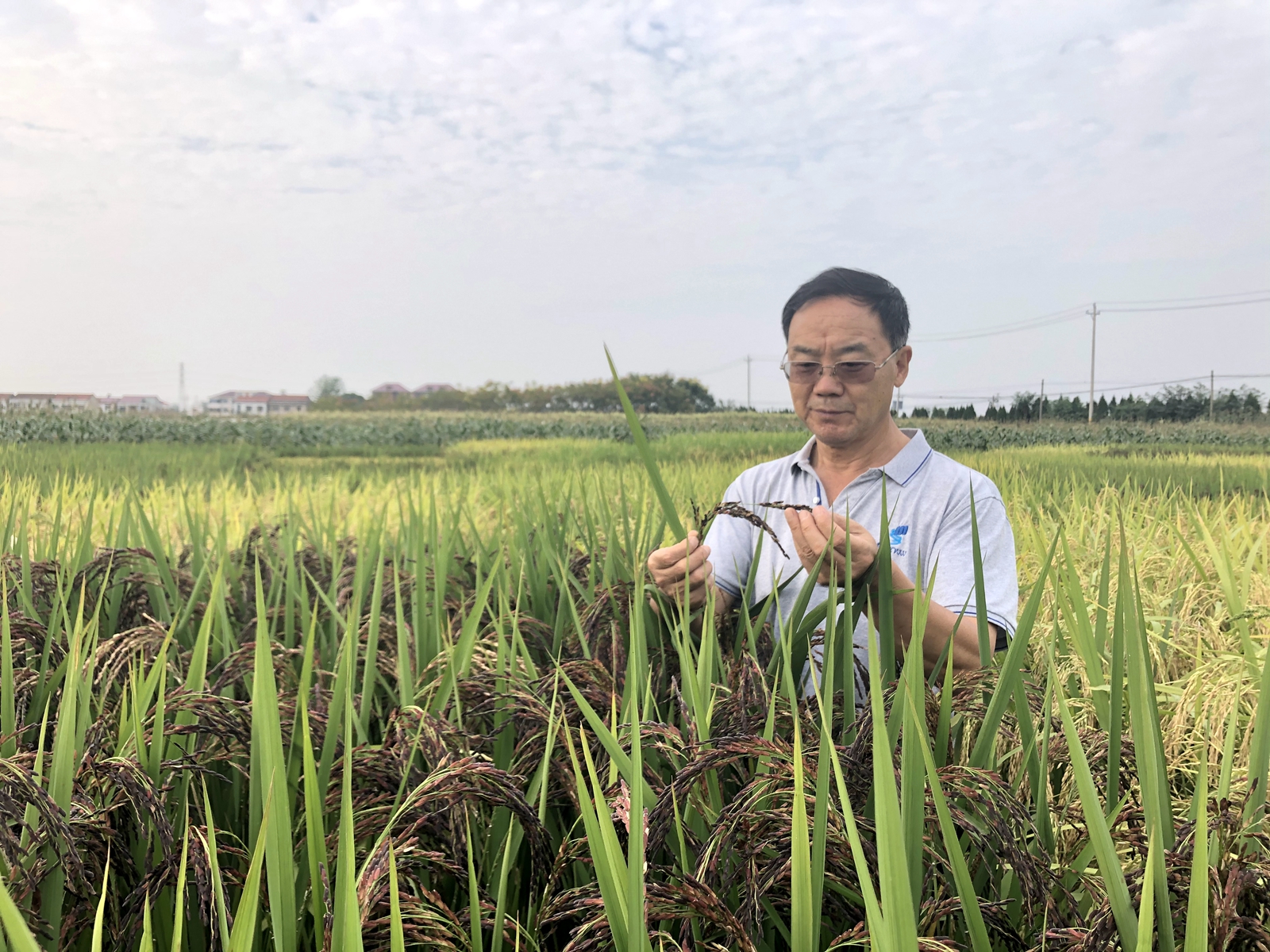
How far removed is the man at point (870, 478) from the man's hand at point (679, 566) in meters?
0.09

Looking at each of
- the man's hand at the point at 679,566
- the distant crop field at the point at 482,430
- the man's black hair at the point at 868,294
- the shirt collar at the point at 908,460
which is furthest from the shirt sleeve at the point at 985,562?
the distant crop field at the point at 482,430

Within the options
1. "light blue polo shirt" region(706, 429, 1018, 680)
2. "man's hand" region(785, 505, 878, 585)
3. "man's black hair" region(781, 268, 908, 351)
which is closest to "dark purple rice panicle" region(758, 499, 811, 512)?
"man's hand" region(785, 505, 878, 585)

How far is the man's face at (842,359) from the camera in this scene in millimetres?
1798

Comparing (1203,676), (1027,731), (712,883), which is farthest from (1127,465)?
(712,883)

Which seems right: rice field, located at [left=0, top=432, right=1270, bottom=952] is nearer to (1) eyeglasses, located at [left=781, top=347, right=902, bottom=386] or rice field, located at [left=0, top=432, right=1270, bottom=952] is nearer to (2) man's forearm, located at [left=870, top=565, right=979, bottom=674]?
(2) man's forearm, located at [left=870, top=565, right=979, bottom=674]

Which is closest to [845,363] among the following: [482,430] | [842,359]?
[842,359]

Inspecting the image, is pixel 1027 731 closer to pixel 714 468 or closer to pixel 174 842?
pixel 174 842

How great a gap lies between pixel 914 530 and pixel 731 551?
0.45 metres

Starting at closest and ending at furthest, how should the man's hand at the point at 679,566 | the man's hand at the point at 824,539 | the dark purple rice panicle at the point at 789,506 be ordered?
the dark purple rice panicle at the point at 789,506
the man's hand at the point at 824,539
the man's hand at the point at 679,566

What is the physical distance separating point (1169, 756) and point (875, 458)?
0.99 meters

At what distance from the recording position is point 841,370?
1.81m

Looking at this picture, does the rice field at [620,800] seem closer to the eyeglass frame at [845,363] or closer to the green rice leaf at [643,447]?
the green rice leaf at [643,447]

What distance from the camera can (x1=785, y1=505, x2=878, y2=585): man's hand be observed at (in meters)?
1.19

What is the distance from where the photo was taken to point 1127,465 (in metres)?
5.95
